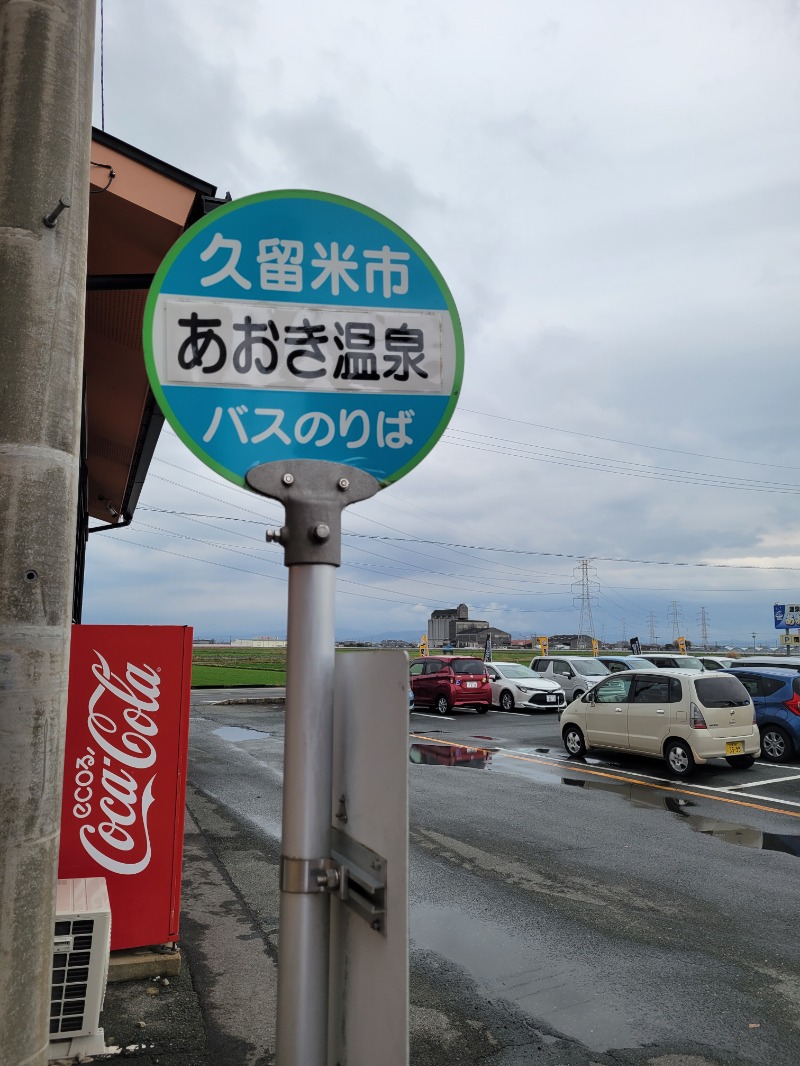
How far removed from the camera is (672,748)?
13258 mm

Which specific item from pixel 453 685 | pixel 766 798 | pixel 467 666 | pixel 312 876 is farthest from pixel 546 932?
pixel 467 666

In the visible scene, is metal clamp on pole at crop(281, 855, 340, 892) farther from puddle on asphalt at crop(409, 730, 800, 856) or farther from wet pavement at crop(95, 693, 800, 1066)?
puddle on asphalt at crop(409, 730, 800, 856)

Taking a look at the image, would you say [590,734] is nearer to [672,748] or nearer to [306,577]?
[672,748]

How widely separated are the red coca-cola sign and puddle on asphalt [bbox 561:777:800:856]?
6.22 m

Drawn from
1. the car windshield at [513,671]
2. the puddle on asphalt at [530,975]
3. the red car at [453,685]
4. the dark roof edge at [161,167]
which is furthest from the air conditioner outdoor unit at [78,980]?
the car windshield at [513,671]

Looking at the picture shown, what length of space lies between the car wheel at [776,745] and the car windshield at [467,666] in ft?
34.6

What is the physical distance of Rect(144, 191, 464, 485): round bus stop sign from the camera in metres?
1.83

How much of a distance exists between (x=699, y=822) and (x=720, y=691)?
4106mm

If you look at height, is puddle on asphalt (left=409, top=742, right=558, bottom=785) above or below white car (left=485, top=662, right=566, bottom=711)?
below

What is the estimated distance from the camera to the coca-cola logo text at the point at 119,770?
471cm

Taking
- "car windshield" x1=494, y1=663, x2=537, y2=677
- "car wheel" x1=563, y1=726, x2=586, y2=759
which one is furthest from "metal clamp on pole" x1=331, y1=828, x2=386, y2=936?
"car windshield" x1=494, y1=663, x2=537, y2=677

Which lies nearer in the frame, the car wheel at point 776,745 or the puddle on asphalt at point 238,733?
the car wheel at point 776,745

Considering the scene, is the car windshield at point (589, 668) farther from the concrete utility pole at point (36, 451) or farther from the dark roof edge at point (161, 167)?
the concrete utility pole at point (36, 451)

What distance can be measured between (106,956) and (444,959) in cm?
223
